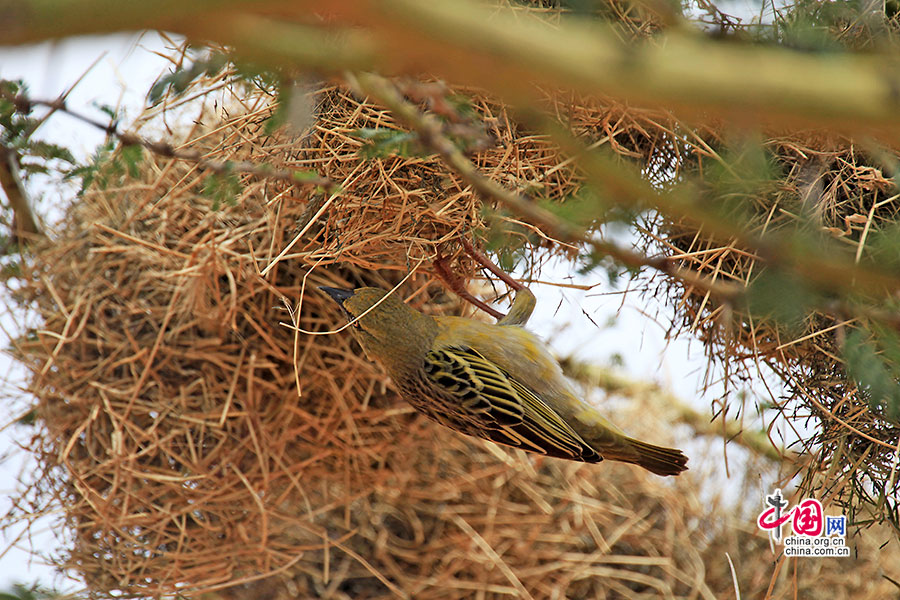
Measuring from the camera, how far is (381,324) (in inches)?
65.8

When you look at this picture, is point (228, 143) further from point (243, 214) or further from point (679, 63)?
point (679, 63)

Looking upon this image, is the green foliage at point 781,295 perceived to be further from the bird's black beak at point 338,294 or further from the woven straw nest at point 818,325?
the bird's black beak at point 338,294

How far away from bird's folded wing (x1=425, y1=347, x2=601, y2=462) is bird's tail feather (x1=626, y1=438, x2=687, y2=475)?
0.38ft

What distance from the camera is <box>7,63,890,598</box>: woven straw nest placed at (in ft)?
5.77

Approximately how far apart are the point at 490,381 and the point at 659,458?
1.16 feet

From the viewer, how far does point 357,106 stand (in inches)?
55.7

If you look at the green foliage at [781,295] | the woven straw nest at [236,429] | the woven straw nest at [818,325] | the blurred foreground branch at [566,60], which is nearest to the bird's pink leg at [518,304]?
the woven straw nest at [236,429]

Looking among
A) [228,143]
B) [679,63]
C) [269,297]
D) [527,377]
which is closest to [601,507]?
[527,377]

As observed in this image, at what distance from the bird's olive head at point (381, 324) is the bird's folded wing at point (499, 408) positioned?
0.05 meters

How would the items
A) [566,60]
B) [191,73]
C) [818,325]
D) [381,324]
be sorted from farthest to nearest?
1. [381,324]
2. [818,325]
3. [191,73]
4. [566,60]

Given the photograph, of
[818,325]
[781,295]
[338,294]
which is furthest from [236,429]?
[781,295]

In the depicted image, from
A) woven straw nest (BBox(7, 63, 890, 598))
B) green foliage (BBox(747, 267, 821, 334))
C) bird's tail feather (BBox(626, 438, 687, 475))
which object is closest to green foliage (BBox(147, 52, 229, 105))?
green foliage (BBox(747, 267, 821, 334))

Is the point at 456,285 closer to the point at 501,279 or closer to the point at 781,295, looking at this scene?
the point at 501,279

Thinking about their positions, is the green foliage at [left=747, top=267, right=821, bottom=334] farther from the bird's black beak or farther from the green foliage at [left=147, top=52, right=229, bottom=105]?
the bird's black beak
